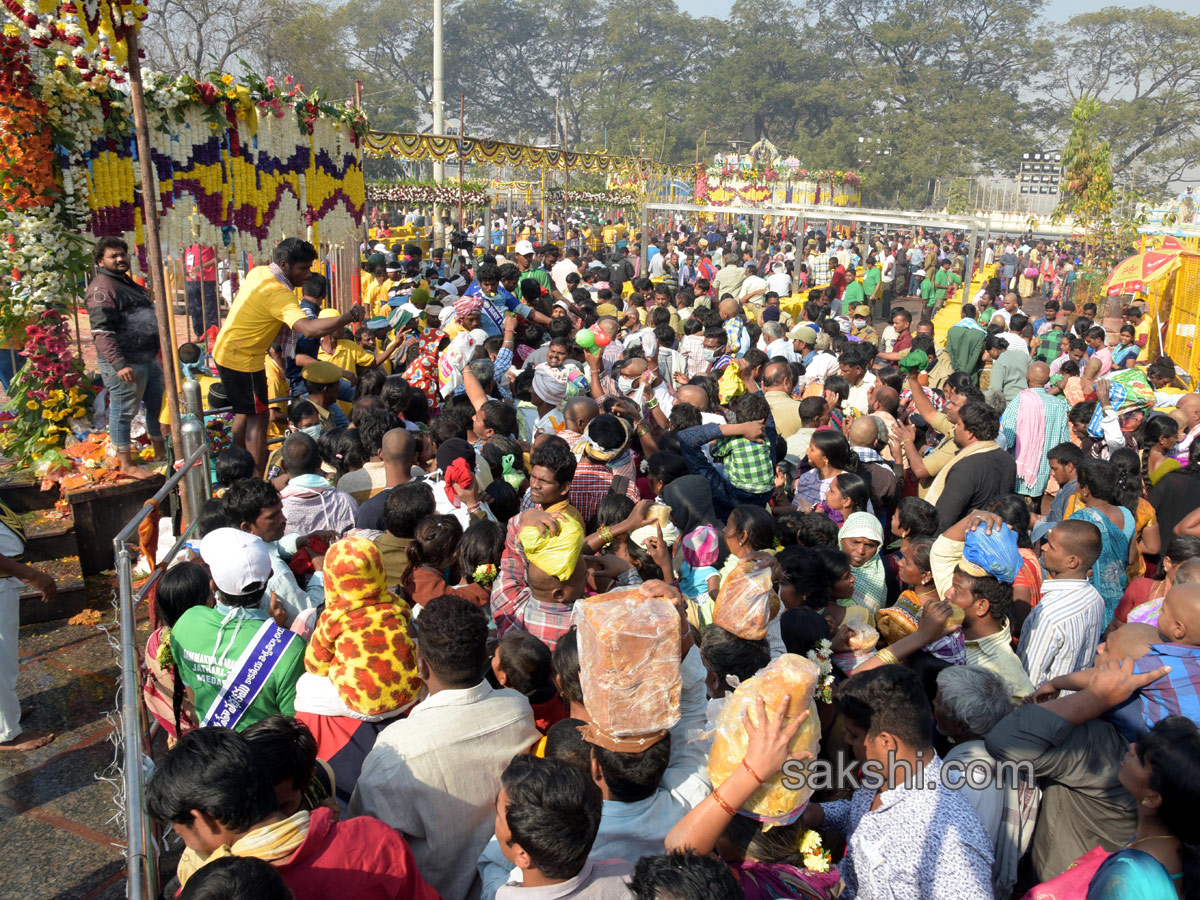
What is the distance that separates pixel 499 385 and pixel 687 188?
23.2m

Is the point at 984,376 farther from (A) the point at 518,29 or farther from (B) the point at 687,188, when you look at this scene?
(A) the point at 518,29

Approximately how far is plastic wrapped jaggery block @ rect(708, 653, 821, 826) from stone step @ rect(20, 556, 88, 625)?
14.3ft

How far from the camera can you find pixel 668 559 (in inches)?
147

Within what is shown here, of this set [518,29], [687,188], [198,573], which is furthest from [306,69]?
[198,573]

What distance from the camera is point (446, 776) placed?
2557 mm

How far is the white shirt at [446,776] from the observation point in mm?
2516

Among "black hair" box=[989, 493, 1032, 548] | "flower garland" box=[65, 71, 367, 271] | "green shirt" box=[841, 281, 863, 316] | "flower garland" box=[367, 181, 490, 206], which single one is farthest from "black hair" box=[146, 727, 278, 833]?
"flower garland" box=[367, 181, 490, 206]

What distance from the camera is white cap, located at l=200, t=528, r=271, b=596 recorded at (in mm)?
3121

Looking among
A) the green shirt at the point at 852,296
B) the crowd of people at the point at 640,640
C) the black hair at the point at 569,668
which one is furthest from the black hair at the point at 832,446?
the green shirt at the point at 852,296

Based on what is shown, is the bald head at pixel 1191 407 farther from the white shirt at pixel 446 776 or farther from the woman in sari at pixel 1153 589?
the white shirt at pixel 446 776

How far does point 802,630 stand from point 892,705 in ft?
2.58

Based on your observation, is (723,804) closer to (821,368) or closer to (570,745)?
(570,745)

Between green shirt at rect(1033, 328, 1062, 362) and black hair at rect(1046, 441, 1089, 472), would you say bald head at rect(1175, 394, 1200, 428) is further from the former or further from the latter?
green shirt at rect(1033, 328, 1062, 362)

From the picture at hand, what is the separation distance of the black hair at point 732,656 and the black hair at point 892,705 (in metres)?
0.40
